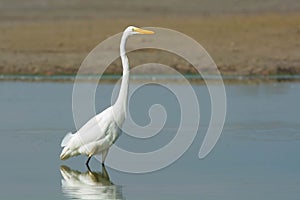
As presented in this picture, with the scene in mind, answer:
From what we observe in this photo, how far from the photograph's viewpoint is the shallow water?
9234mm

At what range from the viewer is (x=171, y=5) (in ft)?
117

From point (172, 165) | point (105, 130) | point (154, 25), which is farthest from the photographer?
point (154, 25)

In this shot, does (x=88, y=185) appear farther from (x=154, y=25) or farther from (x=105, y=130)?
(x=154, y=25)

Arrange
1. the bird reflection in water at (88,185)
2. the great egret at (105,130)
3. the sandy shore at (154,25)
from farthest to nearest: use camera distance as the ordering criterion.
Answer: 1. the sandy shore at (154,25)
2. the great egret at (105,130)
3. the bird reflection in water at (88,185)

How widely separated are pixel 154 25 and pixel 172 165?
1829cm

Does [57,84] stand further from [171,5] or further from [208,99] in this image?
[171,5]

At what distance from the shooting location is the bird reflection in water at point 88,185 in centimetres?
909

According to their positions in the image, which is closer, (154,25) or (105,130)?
(105,130)

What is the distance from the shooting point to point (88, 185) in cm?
969

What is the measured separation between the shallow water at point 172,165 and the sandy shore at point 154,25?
4.76 meters

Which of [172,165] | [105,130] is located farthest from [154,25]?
[105,130]

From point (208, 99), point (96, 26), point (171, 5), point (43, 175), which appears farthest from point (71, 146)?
point (171, 5)

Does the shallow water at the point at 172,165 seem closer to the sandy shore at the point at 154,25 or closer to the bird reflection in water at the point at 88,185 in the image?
the bird reflection in water at the point at 88,185

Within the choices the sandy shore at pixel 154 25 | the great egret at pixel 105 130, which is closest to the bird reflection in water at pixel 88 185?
the great egret at pixel 105 130
